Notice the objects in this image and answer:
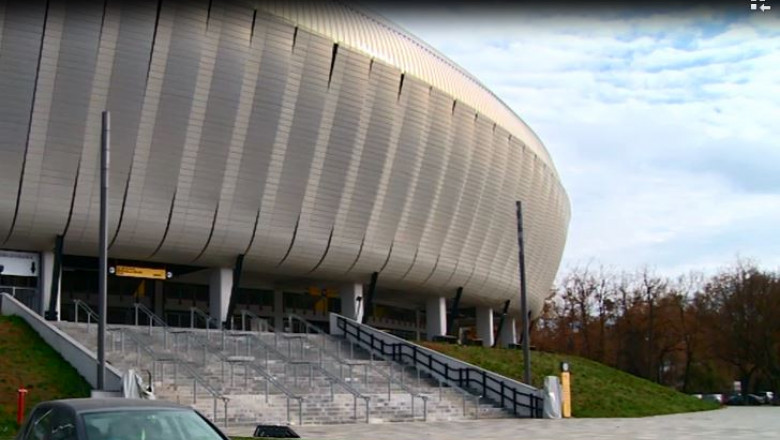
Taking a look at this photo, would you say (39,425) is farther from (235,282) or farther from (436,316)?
(436,316)

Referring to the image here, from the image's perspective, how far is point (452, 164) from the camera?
52.5 m

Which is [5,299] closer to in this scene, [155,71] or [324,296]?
[155,71]

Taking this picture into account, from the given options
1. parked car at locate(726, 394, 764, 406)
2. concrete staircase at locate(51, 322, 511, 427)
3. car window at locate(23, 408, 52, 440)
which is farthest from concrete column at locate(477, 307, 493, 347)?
car window at locate(23, 408, 52, 440)

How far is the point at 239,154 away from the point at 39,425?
34333 mm

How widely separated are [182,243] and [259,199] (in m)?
4.18

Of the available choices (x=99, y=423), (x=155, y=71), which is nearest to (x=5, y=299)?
(x=155, y=71)

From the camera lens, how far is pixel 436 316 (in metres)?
58.9

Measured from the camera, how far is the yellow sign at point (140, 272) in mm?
43781

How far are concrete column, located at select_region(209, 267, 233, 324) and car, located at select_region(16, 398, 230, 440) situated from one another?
1429 inches

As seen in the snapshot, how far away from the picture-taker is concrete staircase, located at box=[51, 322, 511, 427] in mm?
26734

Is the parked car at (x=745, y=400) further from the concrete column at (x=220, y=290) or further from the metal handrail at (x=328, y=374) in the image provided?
the metal handrail at (x=328, y=374)

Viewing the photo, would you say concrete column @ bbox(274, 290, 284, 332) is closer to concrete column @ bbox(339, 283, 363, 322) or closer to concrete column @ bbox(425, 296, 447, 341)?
concrete column @ bbox(339, 283, 363, 322)

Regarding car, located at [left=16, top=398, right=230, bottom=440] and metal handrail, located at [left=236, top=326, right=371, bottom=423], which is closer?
car, located at [left=16, top=398, right=230, bottom=440]

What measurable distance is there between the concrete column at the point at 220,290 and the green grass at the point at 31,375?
14175 mm
